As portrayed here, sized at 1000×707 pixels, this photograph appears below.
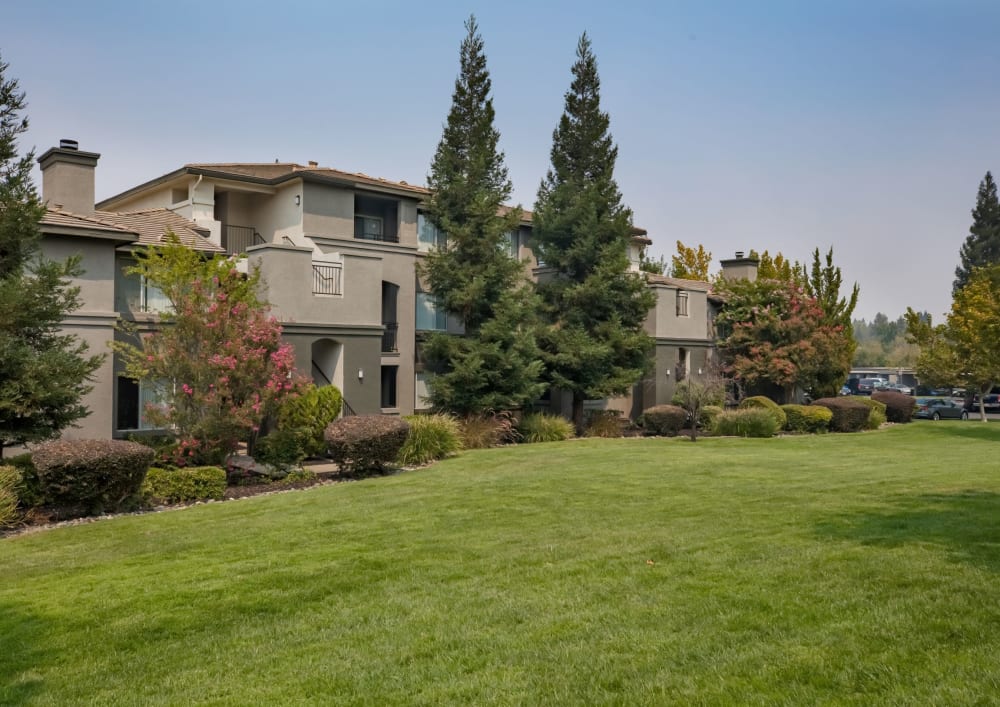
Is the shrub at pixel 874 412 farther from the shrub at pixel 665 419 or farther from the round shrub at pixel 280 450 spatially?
the round shrub at pixel 280 450

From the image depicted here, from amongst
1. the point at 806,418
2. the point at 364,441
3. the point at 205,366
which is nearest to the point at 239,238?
the point at 205,366

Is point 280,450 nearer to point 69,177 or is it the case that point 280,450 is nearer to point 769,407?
point 69,177

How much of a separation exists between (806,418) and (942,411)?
63.6 feet

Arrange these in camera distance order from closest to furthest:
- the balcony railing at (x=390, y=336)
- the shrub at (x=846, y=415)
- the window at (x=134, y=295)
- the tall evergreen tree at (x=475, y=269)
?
the window at (x=134, y=295) < the tall evergreen tree at (x=475, y=269) < the balcony railing at (x=390, y=336) < the shrub at (x=846, y=415)

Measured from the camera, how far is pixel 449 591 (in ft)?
28.1

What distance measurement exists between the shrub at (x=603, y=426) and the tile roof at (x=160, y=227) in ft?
49.4

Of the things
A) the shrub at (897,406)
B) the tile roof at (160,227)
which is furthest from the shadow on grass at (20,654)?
the shrub at (897,406)

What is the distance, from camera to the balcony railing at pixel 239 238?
29453mm

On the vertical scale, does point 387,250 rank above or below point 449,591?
above

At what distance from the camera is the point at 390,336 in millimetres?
28891

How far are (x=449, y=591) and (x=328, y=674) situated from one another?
2315 millimetres

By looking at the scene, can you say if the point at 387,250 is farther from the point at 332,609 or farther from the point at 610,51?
the point at 332,609

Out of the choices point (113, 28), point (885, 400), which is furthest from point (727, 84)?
point (885, 400)

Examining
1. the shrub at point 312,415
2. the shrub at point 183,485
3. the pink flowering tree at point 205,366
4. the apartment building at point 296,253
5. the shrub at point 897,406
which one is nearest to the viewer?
the shrub at point 183,485
